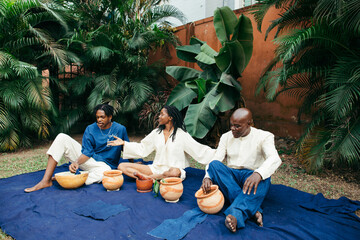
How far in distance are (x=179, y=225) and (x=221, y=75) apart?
3.79 metres

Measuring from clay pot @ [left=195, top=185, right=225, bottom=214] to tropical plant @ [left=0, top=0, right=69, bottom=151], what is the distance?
16.4 feet

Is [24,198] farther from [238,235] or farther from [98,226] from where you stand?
[238,235]

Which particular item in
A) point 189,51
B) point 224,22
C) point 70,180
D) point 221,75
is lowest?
point 70,180

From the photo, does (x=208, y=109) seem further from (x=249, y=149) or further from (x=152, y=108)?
(x=152, y=108)

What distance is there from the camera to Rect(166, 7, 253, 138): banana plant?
5.23 m

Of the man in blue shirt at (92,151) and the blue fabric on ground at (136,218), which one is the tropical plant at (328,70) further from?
the man in blue shirt at (92,151)

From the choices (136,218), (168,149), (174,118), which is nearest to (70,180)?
(136,218)

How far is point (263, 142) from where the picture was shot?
309 cm

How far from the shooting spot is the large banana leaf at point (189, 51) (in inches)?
249

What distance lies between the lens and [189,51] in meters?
6.30

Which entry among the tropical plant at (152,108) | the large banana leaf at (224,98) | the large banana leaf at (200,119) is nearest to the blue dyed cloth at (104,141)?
the large banana leaf at (200,119)

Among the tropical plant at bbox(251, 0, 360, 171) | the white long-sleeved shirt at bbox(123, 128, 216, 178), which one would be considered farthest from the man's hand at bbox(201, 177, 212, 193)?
the tropical plant at bbox(251, 0, 360, 171)

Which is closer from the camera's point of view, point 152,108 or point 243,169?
point 243,169

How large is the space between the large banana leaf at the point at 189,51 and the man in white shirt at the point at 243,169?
351 cm
